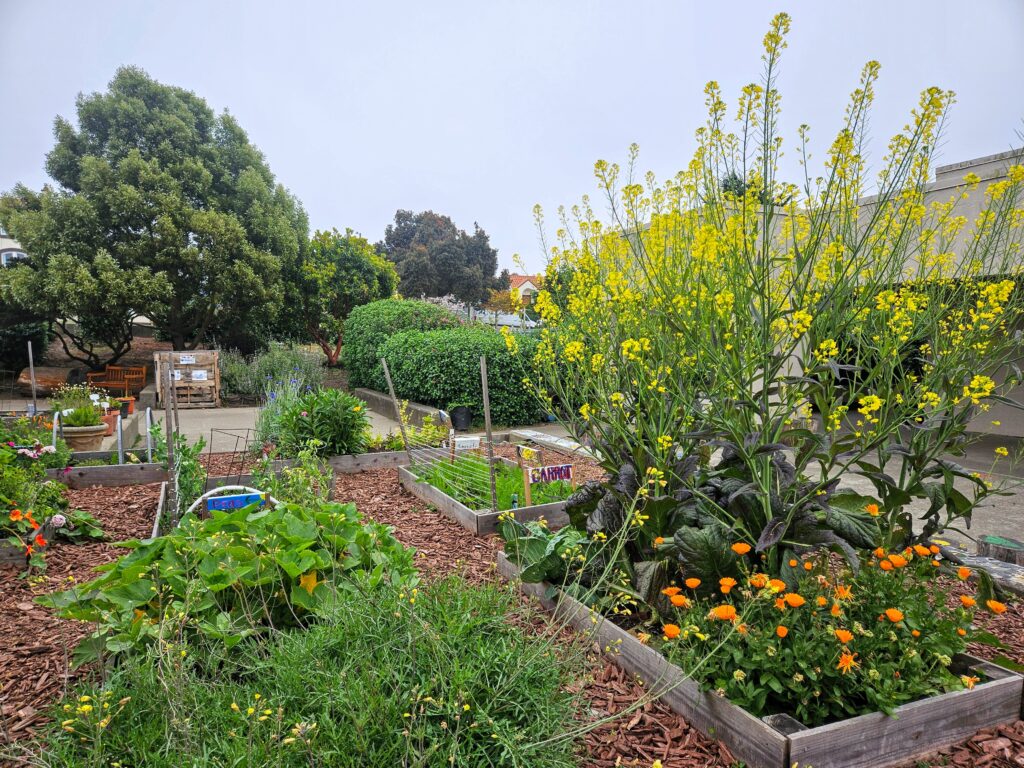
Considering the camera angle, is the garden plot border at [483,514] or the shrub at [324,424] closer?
the garden plot border at [483,514]

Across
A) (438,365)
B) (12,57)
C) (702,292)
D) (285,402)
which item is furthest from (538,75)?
(12,57)

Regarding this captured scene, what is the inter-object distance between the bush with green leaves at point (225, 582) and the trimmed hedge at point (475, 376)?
6429mm

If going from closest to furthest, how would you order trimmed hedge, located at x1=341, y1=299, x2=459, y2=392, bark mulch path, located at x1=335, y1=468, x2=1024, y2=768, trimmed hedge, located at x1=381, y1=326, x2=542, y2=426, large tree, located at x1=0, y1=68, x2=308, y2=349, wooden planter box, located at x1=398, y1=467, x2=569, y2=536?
1. bark mulch path, located at x1=335, y1=468, x2=1024, y2=768
2. wooden planter box, located at x1=398, y1=467, x2=569, y2=536
3. trimmed hedge, located at x1=381, y1=326, x2=542, y2=426
4. large tree, located at x1=0, y1=68, x2=308, y2=349
5. trimmed hedge, located at x1=341, y1=299, x2=459, y2=392

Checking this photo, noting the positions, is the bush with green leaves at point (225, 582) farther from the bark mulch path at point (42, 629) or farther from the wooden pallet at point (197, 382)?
the wooden pallet at point (197, 382)

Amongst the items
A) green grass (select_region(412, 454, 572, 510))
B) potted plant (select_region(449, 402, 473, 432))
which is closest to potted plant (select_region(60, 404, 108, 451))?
green grass (select_region(412, 454, 572, 510))

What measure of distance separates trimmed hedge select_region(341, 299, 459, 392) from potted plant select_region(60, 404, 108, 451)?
526 centimetres

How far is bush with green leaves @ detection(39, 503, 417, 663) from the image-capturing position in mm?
2061

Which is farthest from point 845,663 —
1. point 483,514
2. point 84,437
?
point 84,437

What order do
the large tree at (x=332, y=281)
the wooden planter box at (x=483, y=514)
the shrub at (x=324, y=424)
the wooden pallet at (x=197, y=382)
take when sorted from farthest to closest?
the large tree at (x=332, y=281)
the wooden pallet at (x=197, y=382)
the shrub at (x=324, y=424)
the wooden planter box at (x=483, y=514)

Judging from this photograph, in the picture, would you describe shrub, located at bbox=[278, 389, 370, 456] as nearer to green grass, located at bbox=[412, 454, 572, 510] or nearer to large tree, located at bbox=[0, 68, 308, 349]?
green grass, located at bbox=[412, 454, 572, 510]

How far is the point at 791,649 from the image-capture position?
187 centimetres

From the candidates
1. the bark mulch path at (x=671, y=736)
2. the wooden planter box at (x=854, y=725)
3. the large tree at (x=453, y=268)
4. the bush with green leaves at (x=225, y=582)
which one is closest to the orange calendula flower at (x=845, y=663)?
the wooden planter box at (x=854, y=725)

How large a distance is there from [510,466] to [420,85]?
9.68 meters

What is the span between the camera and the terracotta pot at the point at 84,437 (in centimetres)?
655
